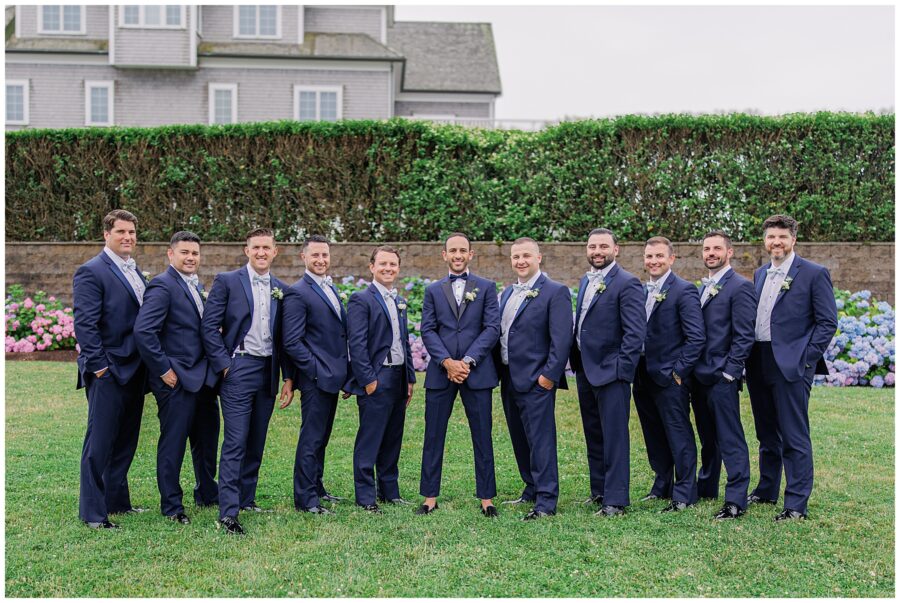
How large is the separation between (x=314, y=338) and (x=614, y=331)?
2.31 m

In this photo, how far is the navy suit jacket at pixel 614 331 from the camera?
614 cm

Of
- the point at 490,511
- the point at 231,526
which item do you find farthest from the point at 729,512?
the point at 231,526

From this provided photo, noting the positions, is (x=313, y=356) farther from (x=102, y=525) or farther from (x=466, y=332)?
(x=102, y=525)

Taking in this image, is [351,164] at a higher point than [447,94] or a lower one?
lower

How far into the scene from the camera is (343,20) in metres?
25.9

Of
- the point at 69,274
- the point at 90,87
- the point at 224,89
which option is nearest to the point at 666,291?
the point at 69,274

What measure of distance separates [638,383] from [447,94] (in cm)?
2444

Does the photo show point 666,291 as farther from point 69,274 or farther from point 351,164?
point 69,274

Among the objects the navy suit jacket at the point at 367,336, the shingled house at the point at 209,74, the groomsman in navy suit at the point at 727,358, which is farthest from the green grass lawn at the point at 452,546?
the shingled house at the point at 209,74

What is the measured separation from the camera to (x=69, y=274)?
1416cm

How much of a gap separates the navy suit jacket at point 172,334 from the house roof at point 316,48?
20.2 m

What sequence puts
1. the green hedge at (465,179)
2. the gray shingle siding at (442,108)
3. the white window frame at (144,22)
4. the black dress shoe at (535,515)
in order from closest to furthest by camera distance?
the black dress shoe at (535,515)
the green hedge at (465,179)
the white window frame at (144,22)
the gray shingle siding at (442,108)

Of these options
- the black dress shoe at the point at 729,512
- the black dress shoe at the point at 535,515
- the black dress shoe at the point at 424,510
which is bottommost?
the black dress shoe at the point at 424,510

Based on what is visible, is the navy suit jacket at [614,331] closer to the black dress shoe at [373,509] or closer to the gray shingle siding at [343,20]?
the black dress shoe at [373,509]
